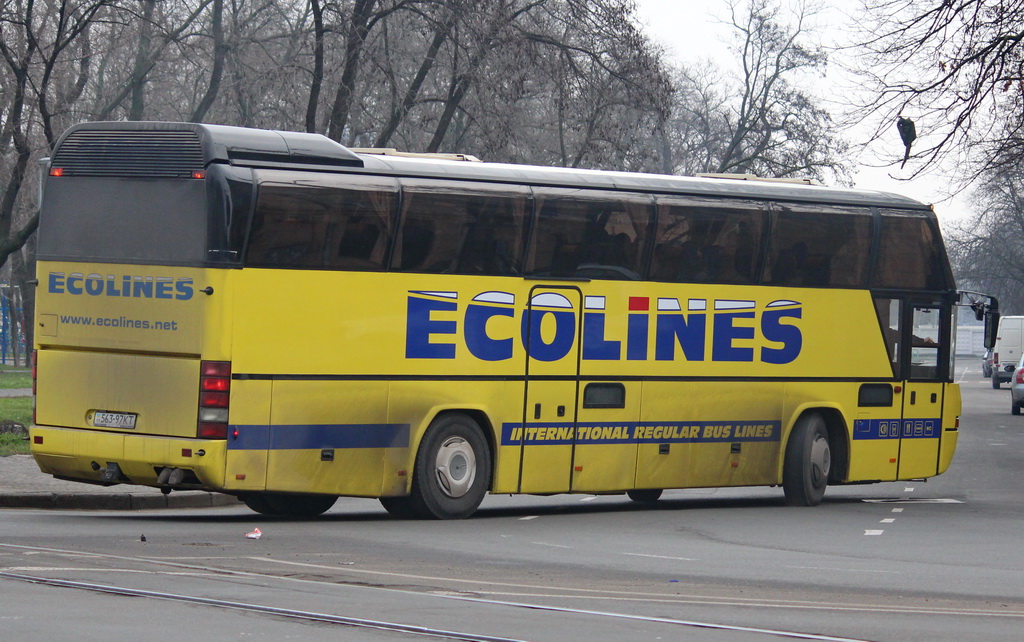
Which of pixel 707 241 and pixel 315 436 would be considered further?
pixel 707 241

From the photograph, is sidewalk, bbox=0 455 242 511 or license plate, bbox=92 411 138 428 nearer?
license plate, bbox=92 411 138 428

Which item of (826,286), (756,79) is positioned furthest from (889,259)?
(756,79)

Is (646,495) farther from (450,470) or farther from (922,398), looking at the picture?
(450,470)

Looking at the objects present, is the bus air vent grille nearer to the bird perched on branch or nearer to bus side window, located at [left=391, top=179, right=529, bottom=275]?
bus side window, located at [left=391, top=179, right=529, bottom=275]

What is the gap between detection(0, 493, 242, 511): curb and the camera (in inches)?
637

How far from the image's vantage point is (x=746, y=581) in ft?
36.2

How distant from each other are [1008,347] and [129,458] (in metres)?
54.2

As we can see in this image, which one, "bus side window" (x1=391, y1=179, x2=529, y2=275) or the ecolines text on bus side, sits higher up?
A: "bus side window" (x1=391, y1=179, x2=529, y2=275)

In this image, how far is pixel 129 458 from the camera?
45.2ft

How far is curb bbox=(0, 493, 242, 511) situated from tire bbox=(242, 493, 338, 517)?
1.70m

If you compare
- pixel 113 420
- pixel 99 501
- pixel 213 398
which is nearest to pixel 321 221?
pixel 213 398

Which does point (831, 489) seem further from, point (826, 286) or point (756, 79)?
point (756, 79)

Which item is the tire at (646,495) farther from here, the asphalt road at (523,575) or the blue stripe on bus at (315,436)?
the blue stripe on bus at (315,436)

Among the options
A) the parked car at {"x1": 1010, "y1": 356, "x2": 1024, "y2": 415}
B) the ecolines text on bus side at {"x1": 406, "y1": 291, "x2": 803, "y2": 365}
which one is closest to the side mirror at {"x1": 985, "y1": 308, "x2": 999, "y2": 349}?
the ecolines text on bus side at {"x1": 406, "y1": 291, "x2": 803, "y2": 365}
